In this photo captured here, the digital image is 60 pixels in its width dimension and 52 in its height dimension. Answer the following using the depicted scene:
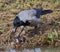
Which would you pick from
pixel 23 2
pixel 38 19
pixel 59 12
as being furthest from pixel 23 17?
pixel 23 2

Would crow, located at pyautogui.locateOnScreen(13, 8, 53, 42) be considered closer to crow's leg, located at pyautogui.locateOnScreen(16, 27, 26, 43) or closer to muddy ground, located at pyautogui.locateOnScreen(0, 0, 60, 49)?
crow's leg, located at pyautogui.locateOnScreen(16, 27, 26, 43)

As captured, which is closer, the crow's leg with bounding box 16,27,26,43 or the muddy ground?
the muddy ground

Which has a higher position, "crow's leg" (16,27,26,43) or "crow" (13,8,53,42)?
"crow" (13,8,53,42)

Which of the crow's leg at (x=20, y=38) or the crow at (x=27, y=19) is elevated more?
the crow at (x=27, y=19)

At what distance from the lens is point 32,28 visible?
27.9ft

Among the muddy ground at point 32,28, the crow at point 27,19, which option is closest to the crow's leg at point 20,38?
the muddy ground at point 32,28

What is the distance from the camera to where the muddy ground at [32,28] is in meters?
7.80

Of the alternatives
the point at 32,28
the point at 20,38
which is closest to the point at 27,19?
the point at 20,38

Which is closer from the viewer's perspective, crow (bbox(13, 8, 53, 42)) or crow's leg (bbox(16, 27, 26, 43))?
crow (bbox(13, 8, 53, 42))

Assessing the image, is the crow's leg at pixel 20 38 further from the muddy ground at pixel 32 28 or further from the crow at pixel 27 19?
the crow at pixel 27 19

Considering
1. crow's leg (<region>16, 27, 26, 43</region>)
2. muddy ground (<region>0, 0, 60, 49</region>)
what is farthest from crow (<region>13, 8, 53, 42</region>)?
muddy ground (<region>0, 0, 60, 49</region>)

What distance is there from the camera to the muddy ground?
780 centimetres

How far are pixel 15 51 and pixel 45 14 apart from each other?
1.53m

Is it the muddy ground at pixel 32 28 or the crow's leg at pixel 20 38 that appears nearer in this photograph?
the muddy ground at pixel 32 28
